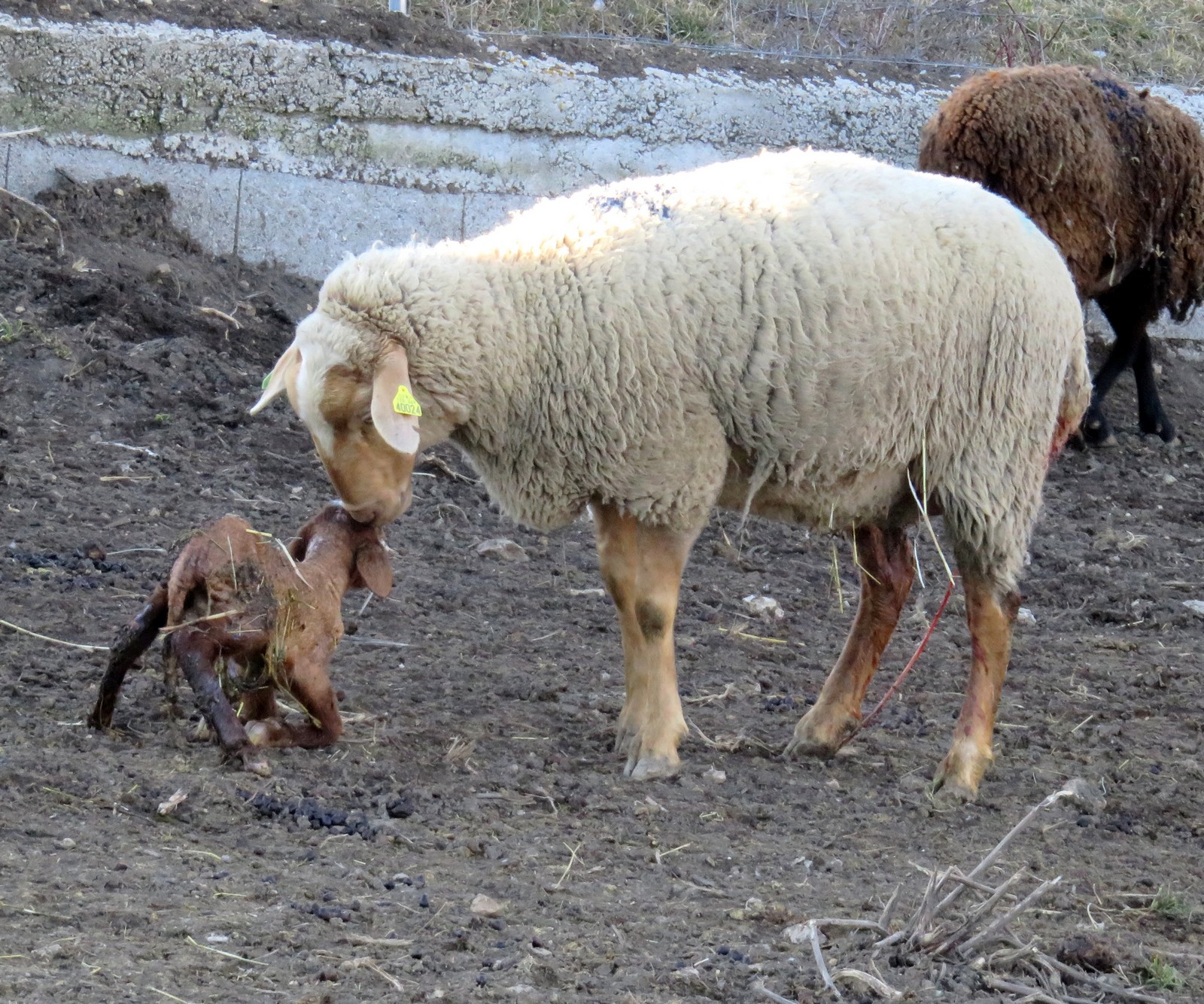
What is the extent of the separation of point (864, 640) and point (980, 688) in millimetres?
411

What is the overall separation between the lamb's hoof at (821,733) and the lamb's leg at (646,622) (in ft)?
1.33

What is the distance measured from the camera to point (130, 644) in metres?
3.64

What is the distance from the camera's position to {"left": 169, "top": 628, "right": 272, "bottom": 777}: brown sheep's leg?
11.6ft

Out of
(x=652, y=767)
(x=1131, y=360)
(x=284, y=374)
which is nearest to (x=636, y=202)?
(x=284, y=374)

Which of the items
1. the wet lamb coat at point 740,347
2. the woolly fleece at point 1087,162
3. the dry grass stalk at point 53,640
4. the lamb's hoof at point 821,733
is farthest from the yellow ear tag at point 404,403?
the woolly fleece at point 1087,162

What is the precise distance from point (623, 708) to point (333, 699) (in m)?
0.87

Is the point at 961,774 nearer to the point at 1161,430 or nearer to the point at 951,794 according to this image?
the point at 951,794

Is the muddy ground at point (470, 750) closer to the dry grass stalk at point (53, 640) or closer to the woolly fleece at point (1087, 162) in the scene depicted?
the dry grass stalk at point (53, 640)

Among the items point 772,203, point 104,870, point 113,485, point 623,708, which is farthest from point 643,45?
point 104,870

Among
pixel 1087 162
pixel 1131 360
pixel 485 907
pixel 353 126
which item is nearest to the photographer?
pixel 485 907

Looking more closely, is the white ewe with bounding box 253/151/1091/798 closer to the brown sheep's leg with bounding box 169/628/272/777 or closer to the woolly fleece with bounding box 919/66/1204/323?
the brown sheep's leg with bounding box 169/628/272/777

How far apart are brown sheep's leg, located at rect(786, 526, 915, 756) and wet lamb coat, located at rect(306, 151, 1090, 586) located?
303 millimetres

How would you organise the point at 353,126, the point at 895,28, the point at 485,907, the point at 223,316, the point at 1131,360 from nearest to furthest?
1. the point at 485,907
2. the point at 223,316
3. the point at 353,126
4. the point at 1131,360
5. the point at 895,28

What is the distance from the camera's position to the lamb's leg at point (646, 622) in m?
3.96
